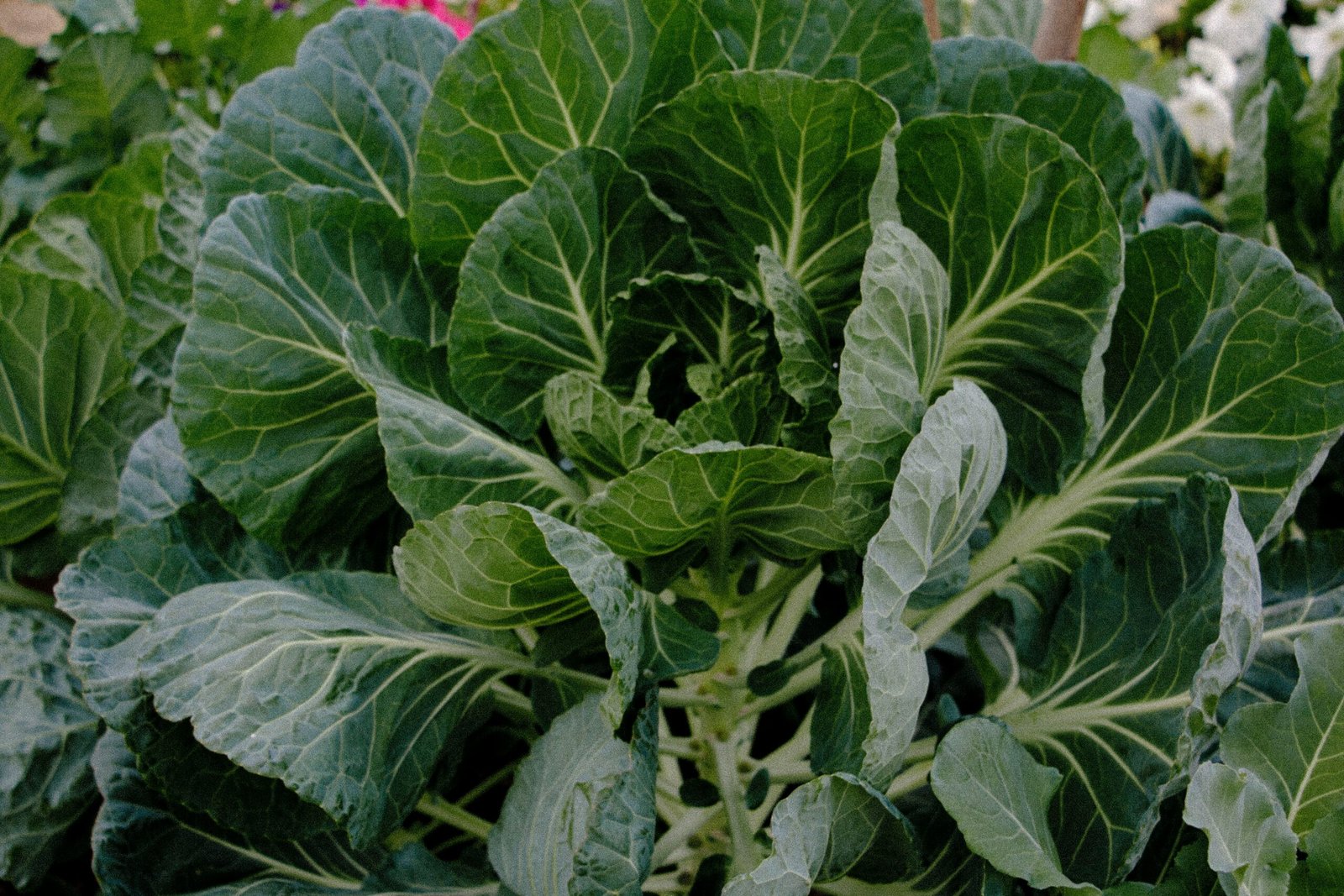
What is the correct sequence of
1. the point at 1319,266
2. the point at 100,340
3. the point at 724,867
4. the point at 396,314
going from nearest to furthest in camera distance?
the point at 724,867 < the point at 396,314 < the point at 100,340 < the point at 1319,266

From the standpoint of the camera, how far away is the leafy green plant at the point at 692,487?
2.48ft

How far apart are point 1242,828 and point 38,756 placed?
1057 mm

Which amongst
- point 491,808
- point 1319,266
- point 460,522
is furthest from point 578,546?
point 1319,266

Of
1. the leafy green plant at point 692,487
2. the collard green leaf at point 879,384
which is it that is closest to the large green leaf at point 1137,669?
the leafy green plant at point 692,487

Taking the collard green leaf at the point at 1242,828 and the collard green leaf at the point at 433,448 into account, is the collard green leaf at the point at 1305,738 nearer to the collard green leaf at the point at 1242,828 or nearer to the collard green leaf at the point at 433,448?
the collard green leaf at the point at 1242,828

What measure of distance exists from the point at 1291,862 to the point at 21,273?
1261mm

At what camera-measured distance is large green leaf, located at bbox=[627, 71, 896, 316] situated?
2.83ft

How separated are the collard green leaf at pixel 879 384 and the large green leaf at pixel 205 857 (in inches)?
20.7

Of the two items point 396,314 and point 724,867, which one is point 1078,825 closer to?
point 724,867

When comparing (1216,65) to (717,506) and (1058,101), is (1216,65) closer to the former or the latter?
(1058,101)

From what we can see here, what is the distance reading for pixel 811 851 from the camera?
724mm

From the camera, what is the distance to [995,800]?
761 millimetres

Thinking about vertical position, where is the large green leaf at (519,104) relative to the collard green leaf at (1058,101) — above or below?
above

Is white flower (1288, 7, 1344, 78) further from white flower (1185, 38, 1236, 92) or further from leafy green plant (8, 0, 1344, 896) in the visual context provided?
leafy green plant (8, 0, 1344, 896)
